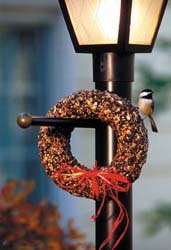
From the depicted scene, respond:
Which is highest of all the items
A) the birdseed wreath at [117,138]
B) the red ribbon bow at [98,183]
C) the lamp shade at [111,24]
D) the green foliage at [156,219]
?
the lamp shade at [111,24]

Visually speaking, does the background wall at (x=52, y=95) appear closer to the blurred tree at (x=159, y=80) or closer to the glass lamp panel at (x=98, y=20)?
the blurred tree at (x=159, y=80)

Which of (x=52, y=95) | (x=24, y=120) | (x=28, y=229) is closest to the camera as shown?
(x=24, y=120)

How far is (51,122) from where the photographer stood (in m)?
2.40

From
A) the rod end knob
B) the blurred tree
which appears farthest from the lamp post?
the blurred tree

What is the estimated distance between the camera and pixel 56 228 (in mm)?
3740

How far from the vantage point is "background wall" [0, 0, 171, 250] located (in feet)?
16.1

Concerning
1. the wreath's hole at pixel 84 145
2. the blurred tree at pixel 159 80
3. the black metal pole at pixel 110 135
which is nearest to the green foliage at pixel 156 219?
the wreath's hole at pixel 84 145

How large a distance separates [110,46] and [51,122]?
286mm

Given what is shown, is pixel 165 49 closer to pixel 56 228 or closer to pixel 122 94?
pixel 56 228

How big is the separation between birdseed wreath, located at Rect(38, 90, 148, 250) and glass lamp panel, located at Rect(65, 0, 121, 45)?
0.15 metres

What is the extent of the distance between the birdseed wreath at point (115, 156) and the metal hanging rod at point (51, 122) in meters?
0.04

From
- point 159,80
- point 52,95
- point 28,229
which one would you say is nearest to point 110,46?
point 28,229

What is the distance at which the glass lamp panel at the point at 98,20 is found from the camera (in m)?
2.52

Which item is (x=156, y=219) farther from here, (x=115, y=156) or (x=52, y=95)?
(x=115, y=156)
